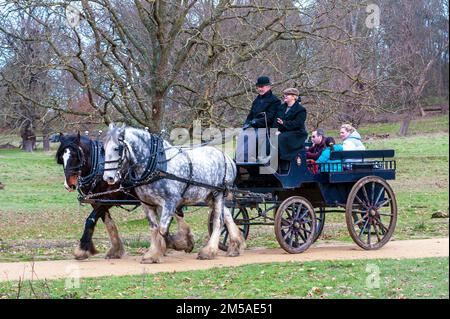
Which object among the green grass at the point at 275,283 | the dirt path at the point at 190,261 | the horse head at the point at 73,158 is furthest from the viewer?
the horse head at the point at 73,158

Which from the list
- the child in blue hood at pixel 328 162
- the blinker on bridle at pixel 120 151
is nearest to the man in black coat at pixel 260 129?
the child in blue hood at pixel 328 162

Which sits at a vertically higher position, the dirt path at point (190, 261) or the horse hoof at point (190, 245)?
the horse hoof at point (190, 245)

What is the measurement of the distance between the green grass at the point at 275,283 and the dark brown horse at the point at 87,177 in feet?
7.59

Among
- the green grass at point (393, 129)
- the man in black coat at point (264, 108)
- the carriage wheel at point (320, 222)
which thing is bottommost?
the carriage wheel at point (320, 222)

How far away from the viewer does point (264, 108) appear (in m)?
13.7

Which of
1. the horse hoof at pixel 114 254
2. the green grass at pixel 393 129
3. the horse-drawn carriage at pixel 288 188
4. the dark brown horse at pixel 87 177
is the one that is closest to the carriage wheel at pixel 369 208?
the horse-drawn carriage at pixel 288 188

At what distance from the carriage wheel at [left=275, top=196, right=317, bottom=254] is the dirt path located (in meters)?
0.17

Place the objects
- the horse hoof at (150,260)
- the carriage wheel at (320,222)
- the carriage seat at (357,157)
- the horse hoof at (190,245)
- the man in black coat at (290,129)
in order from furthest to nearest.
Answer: the carriage wheel at (320,222), the carriage seat at (357,157), the horse hoof at (190,245), the man in black coat at (290,129), the horse hoof at (150,260)

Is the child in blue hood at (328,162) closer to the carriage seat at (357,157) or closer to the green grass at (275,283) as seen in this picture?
the carriage seat at (357,157)

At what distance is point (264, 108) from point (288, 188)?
1308 millimetres

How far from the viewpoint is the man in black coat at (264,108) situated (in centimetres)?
1364

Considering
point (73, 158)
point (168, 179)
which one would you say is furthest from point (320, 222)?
point (73, 158)

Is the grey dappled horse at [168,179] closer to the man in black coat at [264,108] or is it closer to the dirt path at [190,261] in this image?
the dirt path at [190,261]

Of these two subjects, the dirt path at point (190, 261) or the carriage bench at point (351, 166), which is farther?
the carriage bench at point (351, 166)
